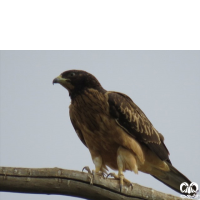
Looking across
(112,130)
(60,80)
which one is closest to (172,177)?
(112,130)

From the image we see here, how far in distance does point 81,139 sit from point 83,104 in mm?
1038

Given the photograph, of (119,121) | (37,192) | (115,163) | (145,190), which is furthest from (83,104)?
(37,192)

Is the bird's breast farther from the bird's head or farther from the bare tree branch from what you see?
the bare tree branch

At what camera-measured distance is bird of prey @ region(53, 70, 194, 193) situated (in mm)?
6227

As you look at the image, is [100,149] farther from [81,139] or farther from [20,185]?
[20,185]

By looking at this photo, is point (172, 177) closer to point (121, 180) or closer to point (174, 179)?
point (174, 179)

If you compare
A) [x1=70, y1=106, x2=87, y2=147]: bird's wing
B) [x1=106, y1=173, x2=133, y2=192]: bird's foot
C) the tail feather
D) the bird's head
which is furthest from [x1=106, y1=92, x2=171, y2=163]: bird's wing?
[x1=106, y1=173, x2=133, y2=192]: bird's foot

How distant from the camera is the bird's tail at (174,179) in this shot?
668cm

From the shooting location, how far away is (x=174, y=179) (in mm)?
7027

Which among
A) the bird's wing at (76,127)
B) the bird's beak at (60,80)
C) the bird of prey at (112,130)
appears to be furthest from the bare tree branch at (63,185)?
the bird's beak at (60,80)

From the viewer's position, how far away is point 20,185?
4.04 metres

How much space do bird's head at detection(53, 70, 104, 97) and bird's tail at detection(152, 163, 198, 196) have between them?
226cm

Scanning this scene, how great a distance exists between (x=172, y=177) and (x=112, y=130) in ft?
6.06

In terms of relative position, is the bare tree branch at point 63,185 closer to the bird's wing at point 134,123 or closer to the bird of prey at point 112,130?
the bird of prey at point 112,130
